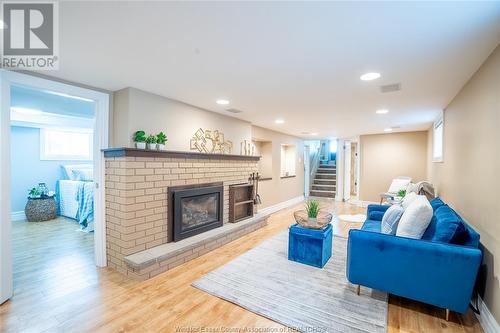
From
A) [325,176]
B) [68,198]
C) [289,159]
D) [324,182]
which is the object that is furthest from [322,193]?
[68,198]

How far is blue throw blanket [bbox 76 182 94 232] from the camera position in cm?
418

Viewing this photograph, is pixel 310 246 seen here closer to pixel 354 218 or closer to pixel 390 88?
pixel 390 88

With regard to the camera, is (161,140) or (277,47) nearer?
(277,47)

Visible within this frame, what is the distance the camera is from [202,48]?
5.95 ft

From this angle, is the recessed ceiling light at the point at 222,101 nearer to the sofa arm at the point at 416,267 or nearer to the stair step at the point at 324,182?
the sofa arm at the point at 416,267

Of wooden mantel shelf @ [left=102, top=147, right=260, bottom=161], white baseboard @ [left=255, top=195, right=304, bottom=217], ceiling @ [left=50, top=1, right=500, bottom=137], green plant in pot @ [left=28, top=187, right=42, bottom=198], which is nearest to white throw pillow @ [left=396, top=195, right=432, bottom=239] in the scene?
ceiling @ [left=50, top=1, right=500, bottom=137]

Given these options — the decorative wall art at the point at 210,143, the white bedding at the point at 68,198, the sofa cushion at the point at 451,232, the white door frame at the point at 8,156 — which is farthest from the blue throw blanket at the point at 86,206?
the sofa cushion at the point at 451,232

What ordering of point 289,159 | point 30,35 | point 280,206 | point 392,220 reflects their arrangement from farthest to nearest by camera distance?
point 289,159, point 280,206, point 392,220, point 30,35

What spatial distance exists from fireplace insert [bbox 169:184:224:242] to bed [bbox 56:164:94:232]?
2.02 meters

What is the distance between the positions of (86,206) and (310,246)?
3.95m

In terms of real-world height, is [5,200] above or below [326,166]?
below

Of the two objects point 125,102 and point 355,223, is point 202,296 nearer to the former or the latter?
point 125,102

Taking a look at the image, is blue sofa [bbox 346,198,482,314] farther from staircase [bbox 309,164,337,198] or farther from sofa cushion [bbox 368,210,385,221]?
staircase [bbox 309,164,337,198]

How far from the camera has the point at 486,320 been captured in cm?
183
